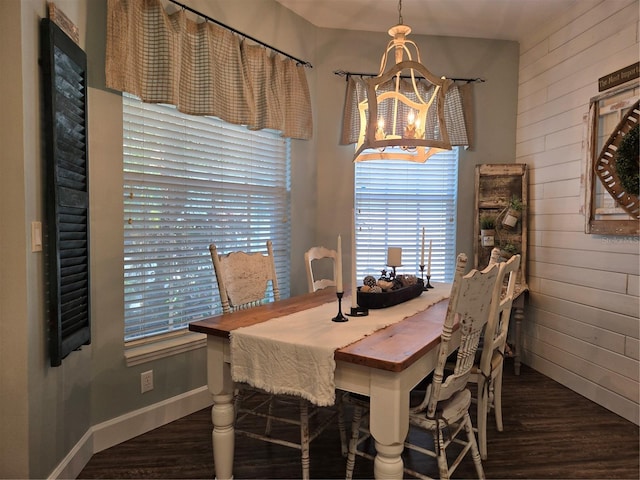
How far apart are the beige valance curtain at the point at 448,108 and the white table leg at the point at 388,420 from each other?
254 centimetres

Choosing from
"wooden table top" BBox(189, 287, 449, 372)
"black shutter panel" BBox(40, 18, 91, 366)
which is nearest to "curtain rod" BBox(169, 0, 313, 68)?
"black shutter panel" BBox(40, 18, 91, 366)

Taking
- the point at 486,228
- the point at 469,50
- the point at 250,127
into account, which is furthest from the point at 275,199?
the point at 469,50

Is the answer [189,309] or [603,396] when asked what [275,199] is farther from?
[603,396]

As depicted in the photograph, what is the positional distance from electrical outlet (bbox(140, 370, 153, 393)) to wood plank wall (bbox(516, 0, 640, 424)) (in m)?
2.93

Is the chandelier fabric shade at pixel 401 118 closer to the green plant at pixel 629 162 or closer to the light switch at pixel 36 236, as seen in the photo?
the green plant at pixel 629 162

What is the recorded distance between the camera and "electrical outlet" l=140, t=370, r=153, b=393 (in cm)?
248

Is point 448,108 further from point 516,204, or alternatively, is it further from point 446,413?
point 446,413

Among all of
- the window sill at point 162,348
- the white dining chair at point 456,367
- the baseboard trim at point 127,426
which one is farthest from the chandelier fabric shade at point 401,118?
the baseboard trim at point 127,426

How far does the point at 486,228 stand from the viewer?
145 inches

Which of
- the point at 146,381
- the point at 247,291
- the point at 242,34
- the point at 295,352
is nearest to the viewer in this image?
the point at 295,352

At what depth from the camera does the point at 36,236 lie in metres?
1.69

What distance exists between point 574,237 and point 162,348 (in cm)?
295

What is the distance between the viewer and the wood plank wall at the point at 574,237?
277 cm

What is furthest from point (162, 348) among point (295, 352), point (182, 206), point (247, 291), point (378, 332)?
point (378, 332)
